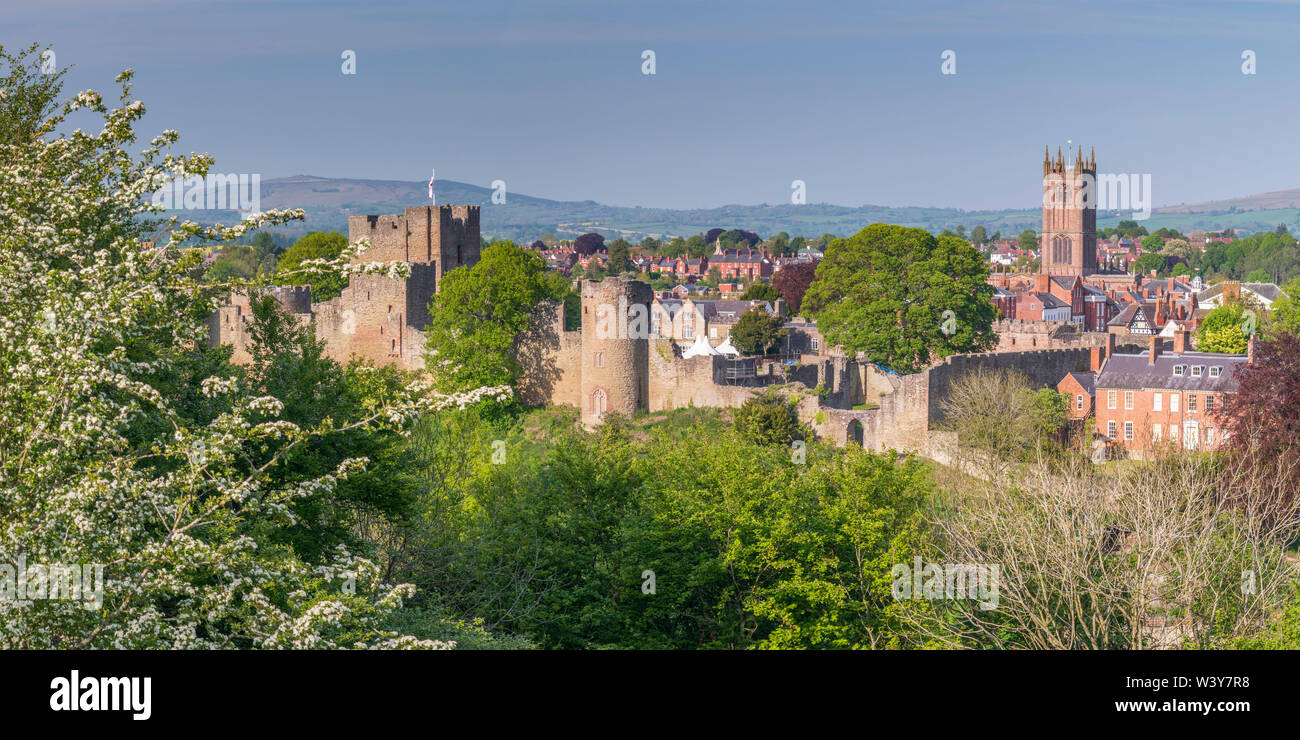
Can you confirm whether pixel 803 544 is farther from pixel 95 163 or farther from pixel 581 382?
pixel 581 382

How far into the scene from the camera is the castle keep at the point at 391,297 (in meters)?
41.4

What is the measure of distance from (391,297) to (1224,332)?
3281 cm

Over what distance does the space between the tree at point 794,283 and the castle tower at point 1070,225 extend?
3698 centimetres

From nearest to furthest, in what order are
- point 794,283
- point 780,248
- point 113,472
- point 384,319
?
point 113,472 → point 384,319 → point 794,283 → point 780,248

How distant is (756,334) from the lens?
185ft

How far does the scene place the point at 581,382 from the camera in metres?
38.2

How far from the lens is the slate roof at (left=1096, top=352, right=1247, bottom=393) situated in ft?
120

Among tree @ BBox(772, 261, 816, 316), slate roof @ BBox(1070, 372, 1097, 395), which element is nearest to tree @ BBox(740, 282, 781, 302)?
tree @ BBox(772, 261, 816, 316)

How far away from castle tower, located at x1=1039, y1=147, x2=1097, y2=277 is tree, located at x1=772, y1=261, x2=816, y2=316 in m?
37.0

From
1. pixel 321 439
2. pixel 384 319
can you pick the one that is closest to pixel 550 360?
pixel 384 319

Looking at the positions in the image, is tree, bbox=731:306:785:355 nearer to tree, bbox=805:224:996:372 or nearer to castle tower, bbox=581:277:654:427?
tree, bbox=805:224:996:372

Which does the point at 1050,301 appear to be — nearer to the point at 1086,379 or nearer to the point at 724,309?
the point at 724,309
